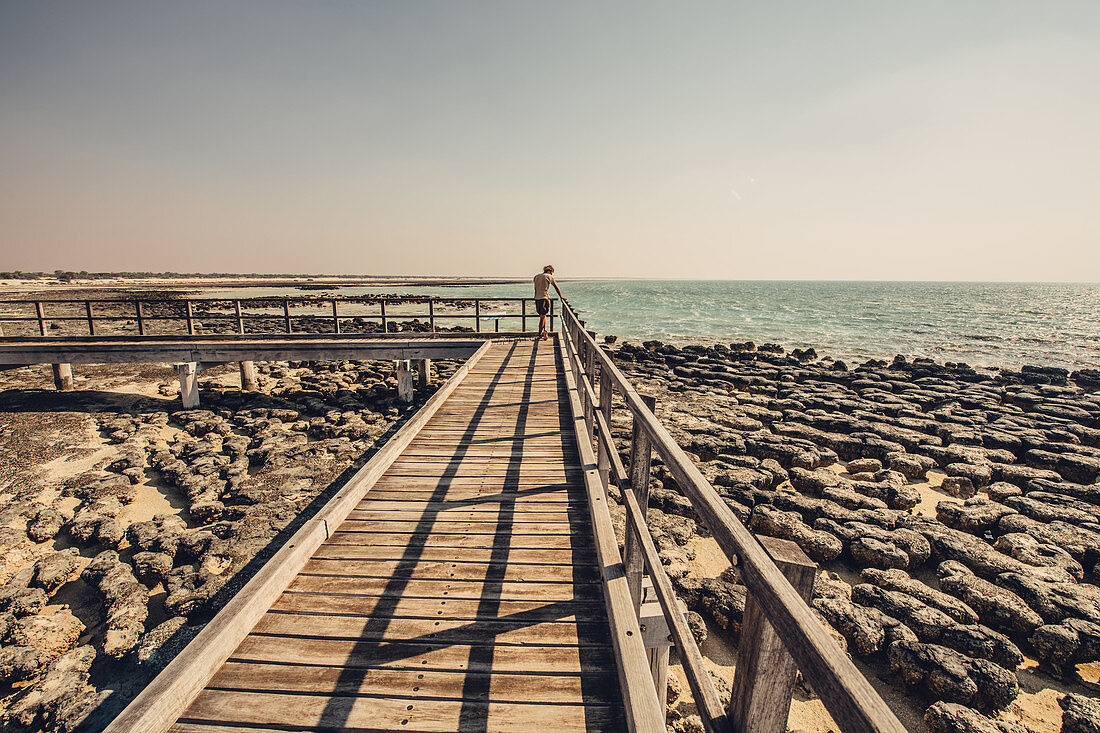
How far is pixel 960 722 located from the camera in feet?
13.6

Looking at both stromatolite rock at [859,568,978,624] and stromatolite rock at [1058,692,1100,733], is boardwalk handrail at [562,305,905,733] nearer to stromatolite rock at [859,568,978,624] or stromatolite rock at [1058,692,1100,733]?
stromatolite rock at [1058,692,1100,733]

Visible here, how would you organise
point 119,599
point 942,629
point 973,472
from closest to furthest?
point 942,629 → point 119,599 → point 973,472

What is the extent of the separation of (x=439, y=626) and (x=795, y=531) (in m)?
5.94

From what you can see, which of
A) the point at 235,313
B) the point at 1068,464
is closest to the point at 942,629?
the point at 1068,464

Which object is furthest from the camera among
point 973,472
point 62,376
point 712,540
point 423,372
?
point 423,372

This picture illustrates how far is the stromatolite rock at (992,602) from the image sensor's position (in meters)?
5.32

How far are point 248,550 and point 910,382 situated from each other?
2314cm

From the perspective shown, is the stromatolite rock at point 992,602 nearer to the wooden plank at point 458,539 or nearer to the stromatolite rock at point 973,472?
the stromatolite rock at point 973,472

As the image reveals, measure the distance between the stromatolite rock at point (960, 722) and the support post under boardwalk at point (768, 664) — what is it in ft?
Result: 14.0

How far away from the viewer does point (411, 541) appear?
403 centimetres

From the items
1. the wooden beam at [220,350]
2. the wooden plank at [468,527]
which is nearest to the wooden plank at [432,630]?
the wooden plank at [468,527]

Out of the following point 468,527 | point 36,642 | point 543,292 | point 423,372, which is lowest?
point 36,642

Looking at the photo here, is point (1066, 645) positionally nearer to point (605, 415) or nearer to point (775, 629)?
point (605, 415)

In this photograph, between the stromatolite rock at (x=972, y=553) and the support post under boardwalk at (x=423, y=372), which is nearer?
the stromatolite rock at (x=972, y=553)
